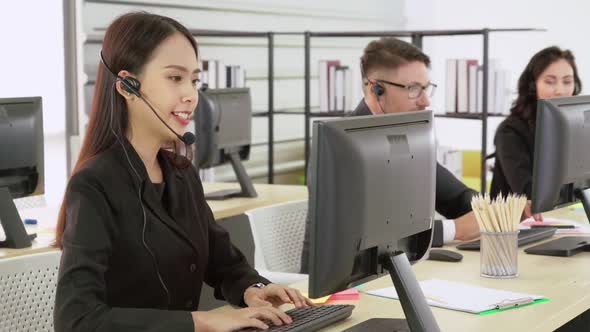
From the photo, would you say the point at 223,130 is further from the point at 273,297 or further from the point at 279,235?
the point at 273,297

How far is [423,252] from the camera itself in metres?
2.03

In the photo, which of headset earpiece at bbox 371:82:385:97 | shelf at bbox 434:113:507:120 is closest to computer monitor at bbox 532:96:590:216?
headset earpiece at bbox 371:82:385:97

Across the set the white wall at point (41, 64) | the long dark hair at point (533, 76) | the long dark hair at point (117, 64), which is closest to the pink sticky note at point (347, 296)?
the long dark hair at point (117, 64)

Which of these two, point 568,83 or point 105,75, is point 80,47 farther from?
point 105,75

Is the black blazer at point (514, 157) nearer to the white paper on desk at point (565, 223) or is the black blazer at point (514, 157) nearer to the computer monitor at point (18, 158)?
the white paper on desk at point (565, 223)

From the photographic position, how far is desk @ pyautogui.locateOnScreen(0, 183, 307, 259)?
3.10 meters

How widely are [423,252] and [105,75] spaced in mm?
788

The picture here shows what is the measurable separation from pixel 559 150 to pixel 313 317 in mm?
1056

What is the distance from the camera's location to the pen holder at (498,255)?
2.45 m

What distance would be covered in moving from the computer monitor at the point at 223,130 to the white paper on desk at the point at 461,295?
2.04 m

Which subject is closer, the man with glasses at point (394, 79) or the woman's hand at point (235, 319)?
the woman's hand at point (235, 319)

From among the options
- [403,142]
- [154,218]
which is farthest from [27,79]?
[403,142]

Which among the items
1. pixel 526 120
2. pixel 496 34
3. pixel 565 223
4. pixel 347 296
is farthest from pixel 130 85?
pixel 496 34

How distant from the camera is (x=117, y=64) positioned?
6.66 ft
